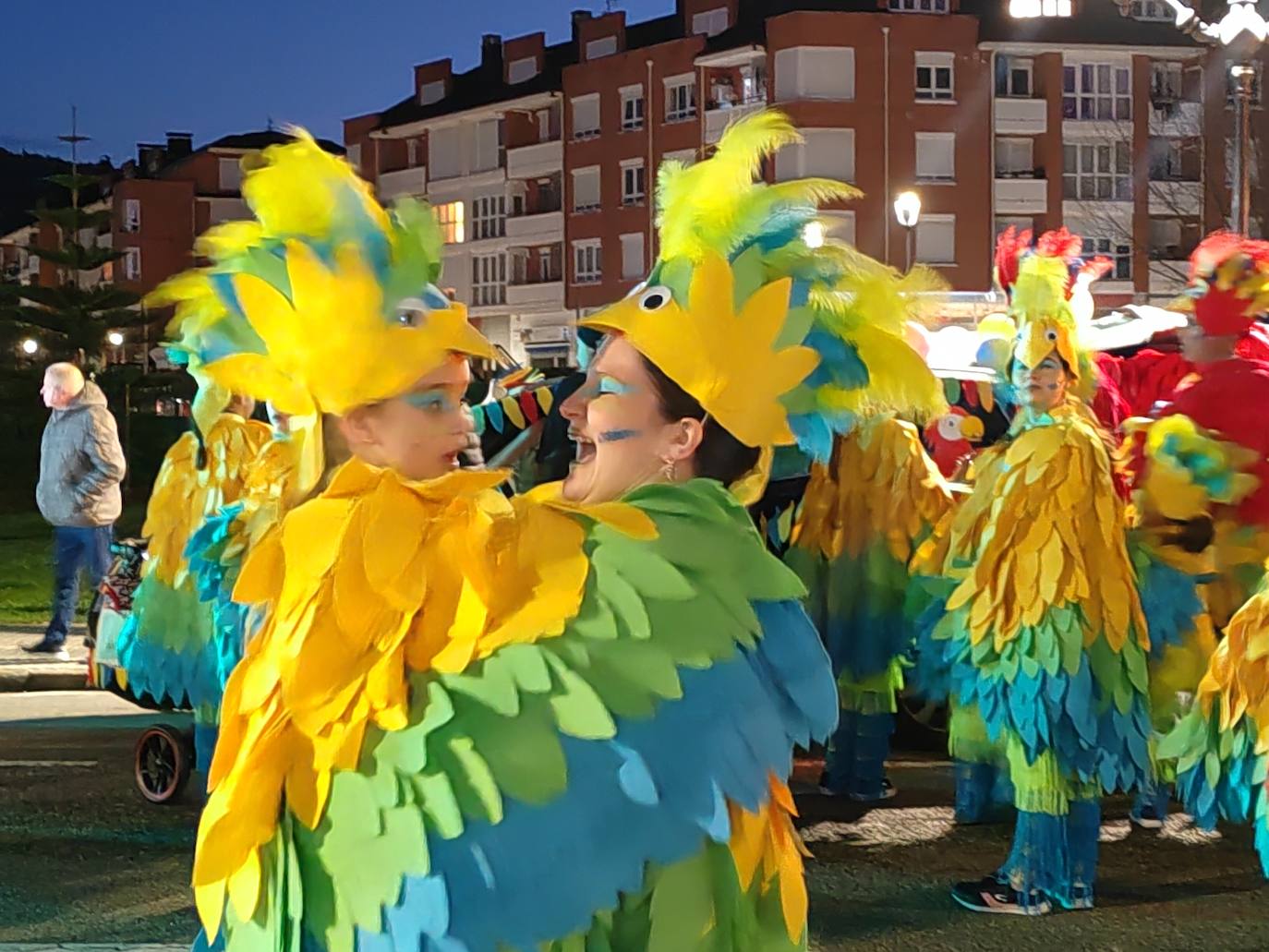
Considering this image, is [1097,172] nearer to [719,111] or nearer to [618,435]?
[719,111]

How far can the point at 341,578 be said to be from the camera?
2.13m

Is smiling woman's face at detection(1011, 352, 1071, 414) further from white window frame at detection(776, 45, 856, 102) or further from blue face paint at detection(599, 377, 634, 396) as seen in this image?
white window frame at detection(776, 45, 856, 102)

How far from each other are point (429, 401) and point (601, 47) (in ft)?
169

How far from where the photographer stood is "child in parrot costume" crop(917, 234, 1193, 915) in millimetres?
5301

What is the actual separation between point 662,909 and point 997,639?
11.9 feet

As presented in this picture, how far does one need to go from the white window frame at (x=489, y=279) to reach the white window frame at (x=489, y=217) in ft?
2.38

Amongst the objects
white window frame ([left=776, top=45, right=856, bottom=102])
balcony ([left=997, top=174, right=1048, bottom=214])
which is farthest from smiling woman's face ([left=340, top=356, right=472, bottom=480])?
balcony ([left=997, top=174, right=1048, bottom=214])

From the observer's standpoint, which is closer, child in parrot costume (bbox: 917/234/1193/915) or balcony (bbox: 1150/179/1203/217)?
child in parrot costume (bbox: 917/234/1193/915)

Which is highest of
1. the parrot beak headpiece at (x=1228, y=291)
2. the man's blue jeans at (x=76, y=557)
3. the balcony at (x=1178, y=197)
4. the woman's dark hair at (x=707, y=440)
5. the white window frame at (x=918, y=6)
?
the white window frame at (x=918, y=6)

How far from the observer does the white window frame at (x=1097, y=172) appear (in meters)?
46.7

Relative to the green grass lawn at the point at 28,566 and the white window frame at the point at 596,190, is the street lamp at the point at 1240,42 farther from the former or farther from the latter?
the white window frame at the point at 596,190

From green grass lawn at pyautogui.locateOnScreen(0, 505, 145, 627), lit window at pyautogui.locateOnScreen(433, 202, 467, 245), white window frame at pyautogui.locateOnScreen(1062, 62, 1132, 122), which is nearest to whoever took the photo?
green grass lawn at pyautogui.locateOnScreen(0, 505, 145, 627)

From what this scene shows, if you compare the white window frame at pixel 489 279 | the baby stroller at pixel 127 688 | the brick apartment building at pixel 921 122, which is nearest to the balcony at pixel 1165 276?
the brick apartment building at pixel 921 122

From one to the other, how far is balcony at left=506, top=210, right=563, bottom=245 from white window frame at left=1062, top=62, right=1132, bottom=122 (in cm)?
1612
